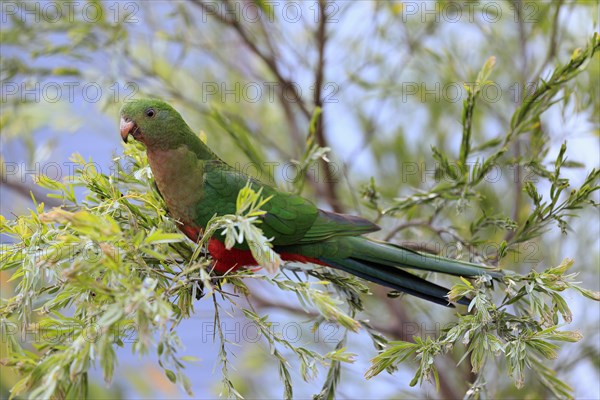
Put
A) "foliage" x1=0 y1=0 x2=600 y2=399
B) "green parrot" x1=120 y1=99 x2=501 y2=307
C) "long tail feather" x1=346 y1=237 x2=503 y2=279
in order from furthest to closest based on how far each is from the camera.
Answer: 1. "green parrot" x1=120 y1=99 x2=501 y2=307
2. "long tail feather" x1=346 y1=237 x2=503 y2=279
3. "foliage" x1=0 y1=0 x2=600 y2=399

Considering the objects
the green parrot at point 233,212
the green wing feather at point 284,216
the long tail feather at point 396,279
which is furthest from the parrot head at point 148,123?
the long tail feather at point 396,279

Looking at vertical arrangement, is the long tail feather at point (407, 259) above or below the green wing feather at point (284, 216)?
below

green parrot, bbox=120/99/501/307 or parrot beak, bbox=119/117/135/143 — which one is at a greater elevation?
parrot beak, bbox=119/117/135/143

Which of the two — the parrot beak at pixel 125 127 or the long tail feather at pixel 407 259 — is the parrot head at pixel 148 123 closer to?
the parrot beak at pixel 125 127

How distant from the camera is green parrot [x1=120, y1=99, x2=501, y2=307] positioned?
1.83m

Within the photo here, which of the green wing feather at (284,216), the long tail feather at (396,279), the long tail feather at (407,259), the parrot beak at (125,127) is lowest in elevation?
the long tail feather at (396,279)

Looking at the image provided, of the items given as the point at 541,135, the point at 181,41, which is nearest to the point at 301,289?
the point at 541,135

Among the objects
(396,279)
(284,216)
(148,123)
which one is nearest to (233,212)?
(284,216)

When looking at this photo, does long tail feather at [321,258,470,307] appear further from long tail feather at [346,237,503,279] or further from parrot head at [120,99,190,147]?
parrot head at [120,99,190,147]

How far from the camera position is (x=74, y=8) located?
2.90 metres

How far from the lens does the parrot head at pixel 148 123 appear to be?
1872mm

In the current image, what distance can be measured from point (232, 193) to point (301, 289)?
0.67 metres

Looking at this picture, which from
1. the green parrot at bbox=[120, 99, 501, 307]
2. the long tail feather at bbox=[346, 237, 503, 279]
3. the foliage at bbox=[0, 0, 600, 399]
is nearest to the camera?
the foliage at bbox=[0, 0, 600, 399]

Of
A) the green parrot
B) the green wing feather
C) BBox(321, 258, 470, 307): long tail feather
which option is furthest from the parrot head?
BBox(321, 258, 470, 307): long tail feather
